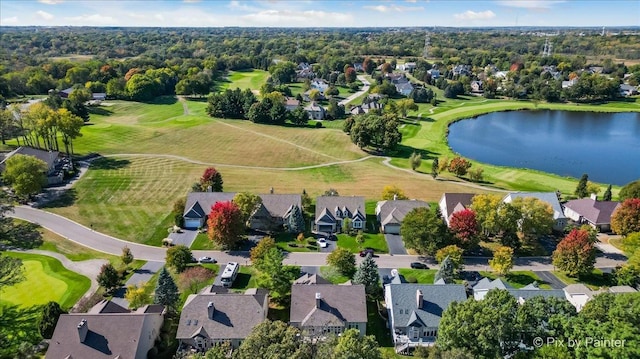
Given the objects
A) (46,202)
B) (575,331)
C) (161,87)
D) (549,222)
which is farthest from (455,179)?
(161,87)

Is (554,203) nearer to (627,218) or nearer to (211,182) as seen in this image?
(627,218)

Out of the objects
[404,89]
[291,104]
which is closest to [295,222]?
[291,104]

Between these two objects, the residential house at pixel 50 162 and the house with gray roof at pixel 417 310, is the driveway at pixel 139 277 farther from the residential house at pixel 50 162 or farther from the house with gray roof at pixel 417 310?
the residential house at pixel 50 162

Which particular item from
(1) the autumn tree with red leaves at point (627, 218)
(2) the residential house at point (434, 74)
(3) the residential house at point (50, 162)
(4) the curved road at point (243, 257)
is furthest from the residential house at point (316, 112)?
(1) the autumn tree with red leaves at point (627, 218)

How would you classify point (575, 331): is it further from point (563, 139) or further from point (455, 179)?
point (563, 139)

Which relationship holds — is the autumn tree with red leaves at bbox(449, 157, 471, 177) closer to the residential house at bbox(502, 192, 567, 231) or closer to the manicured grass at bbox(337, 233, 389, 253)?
the residential house at bbox(502, 192, 567, 231)

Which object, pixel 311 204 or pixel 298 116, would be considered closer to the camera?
pixel 311 204
